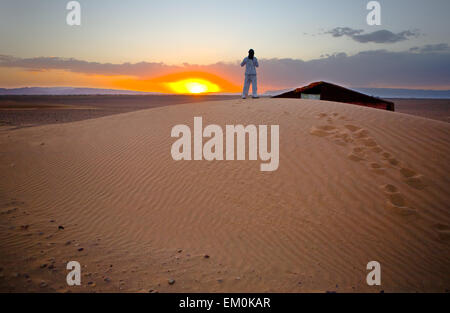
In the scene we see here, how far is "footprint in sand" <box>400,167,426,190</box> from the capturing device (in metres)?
5.04

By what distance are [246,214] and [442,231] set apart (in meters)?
3.19

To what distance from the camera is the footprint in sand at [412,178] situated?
198 inches

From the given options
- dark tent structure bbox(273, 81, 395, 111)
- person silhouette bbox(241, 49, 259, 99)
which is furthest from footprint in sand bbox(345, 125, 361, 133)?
dark tent structure bbox(273, 81, 395, 111)

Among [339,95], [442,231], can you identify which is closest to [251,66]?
[339,95]

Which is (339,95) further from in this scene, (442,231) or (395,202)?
(442,231)

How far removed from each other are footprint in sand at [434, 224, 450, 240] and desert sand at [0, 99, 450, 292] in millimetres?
20

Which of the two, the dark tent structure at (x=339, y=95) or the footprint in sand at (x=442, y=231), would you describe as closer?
the footprint in sand at (x=442, y=231)

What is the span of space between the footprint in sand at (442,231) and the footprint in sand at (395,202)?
377 millimetres

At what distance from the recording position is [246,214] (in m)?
4.85

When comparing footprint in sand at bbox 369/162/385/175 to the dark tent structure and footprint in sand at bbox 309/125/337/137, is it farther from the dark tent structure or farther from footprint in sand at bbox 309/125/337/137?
the dark tent structure

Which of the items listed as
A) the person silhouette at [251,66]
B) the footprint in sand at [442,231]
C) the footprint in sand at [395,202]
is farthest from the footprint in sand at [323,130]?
the person silhouette at [251,66]

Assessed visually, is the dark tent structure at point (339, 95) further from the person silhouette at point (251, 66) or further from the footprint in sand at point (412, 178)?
the footprint in sand at point (412, 178)

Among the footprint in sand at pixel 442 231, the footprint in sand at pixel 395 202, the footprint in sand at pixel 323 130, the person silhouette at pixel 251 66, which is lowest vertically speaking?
the footprint in sand at pixel 442 231

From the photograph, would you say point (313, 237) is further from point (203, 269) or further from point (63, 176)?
point (63, 176)
